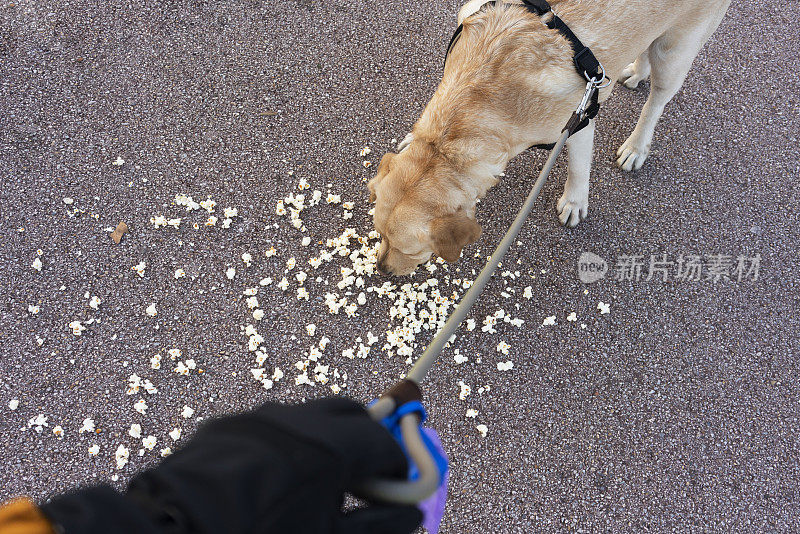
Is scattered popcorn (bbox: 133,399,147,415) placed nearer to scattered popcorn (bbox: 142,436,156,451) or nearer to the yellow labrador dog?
scattered popcorn (bbox: 142,436,156,451)

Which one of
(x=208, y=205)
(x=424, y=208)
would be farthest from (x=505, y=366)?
(x=208, y=205)

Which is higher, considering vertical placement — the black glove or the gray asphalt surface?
the black glove

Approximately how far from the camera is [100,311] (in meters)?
3.24

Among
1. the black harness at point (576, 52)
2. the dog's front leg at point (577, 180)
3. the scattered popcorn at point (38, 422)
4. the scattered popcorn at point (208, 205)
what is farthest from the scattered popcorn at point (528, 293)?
the scattered popcorn at point (38, 422)

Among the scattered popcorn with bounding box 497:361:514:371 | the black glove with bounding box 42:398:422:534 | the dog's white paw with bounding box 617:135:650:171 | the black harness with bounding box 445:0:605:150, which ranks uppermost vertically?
the black harness with bounding box 445:0:605:150

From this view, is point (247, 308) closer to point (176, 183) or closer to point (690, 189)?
point (176, 183)

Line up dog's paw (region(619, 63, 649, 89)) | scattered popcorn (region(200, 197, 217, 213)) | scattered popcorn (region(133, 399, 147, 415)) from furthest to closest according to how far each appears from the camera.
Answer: dog's paw (region(619, 63, 649, 89))
scattered popcorn (region(200, 197, 217, 213))
scattered popcorn (region(133, 399, 147, 415))

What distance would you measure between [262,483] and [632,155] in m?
3.64

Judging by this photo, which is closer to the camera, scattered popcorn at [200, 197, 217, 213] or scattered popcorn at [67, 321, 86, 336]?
scattered popcorn at [67, 321, 86, 336]

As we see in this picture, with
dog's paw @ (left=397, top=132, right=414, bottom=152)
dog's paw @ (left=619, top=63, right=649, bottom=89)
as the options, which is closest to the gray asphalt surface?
dog's paw @ (left=619, top=63, right=649, bottom=89)

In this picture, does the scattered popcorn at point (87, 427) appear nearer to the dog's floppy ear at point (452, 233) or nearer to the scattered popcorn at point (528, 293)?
the dog's floppy ear at point (452, 233)

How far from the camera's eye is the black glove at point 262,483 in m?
1.01

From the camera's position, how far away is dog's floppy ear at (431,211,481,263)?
8.32 ft

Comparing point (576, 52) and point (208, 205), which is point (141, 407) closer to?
point (208, 205)
